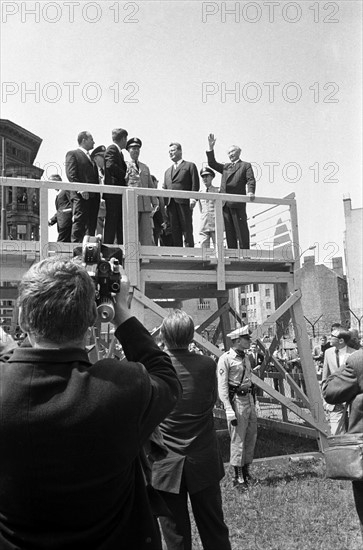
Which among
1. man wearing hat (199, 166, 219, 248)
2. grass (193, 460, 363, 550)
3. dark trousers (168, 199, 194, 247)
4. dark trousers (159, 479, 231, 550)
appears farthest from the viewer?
man wearing hat (199, 166, 219, 248)

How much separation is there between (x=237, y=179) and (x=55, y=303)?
7.59 metres

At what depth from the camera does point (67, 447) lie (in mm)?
A: 1754

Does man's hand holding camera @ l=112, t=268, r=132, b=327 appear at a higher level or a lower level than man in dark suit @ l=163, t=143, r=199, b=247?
lower

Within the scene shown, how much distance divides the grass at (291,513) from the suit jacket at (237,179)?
4221mm

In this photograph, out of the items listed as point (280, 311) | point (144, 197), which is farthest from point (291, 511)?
point (144, 197)

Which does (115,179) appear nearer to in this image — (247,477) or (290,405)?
(290,405)

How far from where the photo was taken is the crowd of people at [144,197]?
795 cm

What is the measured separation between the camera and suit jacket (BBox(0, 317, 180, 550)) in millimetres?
1745

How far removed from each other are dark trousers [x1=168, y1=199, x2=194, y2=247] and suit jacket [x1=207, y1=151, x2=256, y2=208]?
698 mm

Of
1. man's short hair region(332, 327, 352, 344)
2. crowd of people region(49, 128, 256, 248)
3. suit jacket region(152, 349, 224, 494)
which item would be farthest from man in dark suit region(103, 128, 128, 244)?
suit jacket region(152, 349, 224, 494)

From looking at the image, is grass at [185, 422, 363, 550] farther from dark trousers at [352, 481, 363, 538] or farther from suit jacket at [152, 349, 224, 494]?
suit jacket at [152, 349, 224, 494]

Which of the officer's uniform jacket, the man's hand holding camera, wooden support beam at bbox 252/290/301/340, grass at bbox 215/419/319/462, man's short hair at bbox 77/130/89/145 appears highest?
man's short hair at bbox 77/130/89/145

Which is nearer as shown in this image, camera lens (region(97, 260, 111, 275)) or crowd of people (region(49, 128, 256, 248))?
camera lens (region(97, 260, 111, 275))

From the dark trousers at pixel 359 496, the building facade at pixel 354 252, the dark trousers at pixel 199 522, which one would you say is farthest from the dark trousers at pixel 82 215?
the building facade at pixel 354 252
